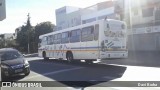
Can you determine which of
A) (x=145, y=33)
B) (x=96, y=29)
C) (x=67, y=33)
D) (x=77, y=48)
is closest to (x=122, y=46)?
(x=96, y=29)

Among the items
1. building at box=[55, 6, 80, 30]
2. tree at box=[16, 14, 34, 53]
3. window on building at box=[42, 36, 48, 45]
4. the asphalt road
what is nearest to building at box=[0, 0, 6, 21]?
the asphalt road

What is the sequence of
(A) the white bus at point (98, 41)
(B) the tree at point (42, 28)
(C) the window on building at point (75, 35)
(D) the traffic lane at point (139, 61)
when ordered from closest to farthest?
(A) the white bus at point (98, 41)
(D) the traffic lane at point (139, 61)
(C) the window on building at point (75, 35)
(B) the tree at point (42, 28)

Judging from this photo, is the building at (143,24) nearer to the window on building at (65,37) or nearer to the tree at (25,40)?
the window on building at (65,37)

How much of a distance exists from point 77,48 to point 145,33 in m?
18.8

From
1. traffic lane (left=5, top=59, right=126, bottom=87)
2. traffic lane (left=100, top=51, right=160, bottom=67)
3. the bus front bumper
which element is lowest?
traffic lane (left=5, top=59, right=126, bottom=87)

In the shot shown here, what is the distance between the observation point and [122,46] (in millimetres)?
18453

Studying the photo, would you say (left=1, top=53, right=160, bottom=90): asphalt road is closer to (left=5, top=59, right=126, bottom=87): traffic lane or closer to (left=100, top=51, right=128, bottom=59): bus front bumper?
(left=5, top=59, right=126, bottom=87): traffic lane

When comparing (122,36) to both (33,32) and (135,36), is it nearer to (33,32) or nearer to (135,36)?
(135,36)

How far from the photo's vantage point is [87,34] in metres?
19.3

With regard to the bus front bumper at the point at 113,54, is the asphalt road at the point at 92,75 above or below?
below

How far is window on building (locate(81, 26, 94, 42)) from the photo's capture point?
18.7 m

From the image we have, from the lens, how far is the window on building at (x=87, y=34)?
18734 millimetres

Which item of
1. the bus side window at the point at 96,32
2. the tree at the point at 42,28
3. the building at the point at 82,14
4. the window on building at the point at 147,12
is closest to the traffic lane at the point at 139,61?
the bus side window at the point at 96,32

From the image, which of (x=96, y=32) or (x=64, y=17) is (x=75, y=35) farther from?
(x=64, y=17)
